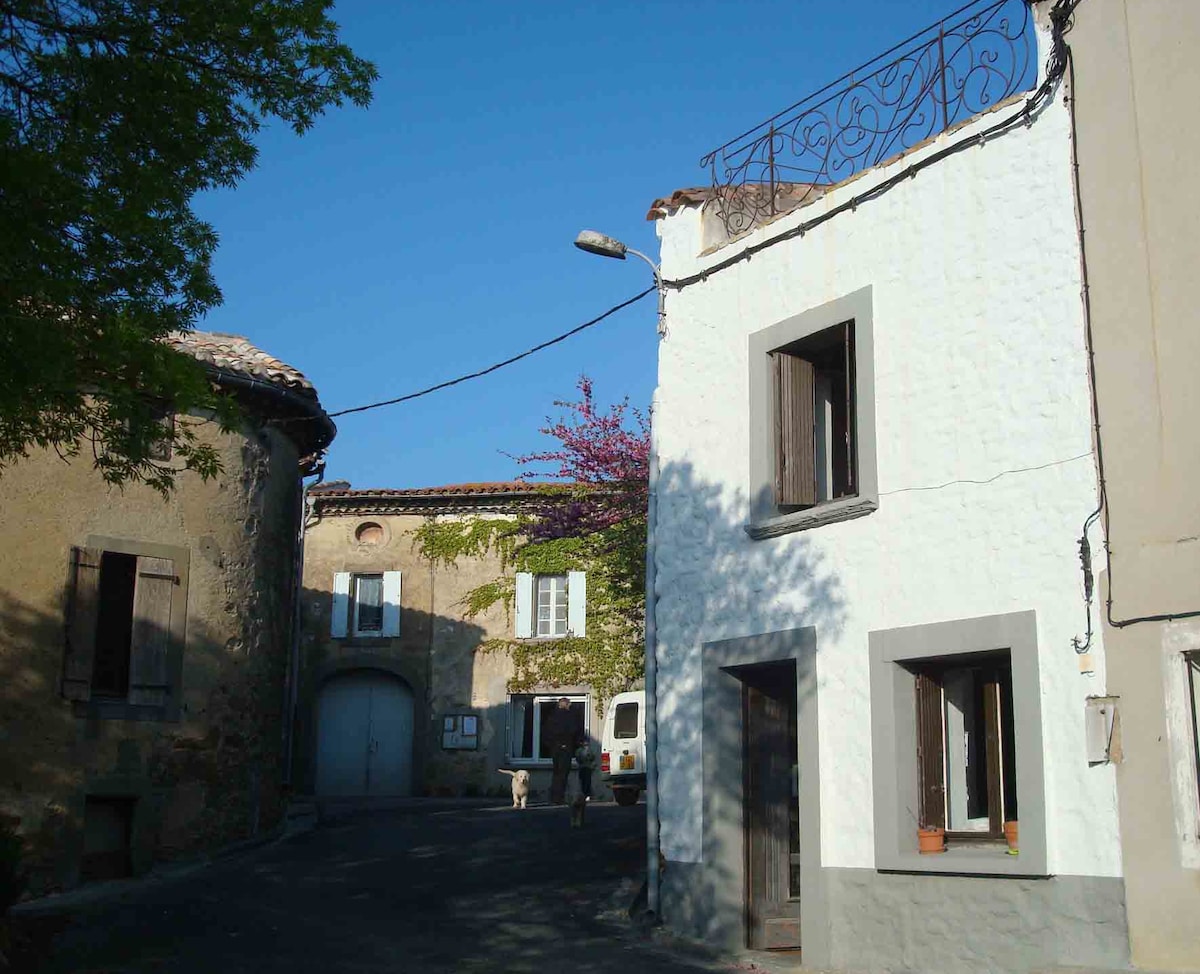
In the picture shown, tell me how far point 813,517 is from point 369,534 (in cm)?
2086

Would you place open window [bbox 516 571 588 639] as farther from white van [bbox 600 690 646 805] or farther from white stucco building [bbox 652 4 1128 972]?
white stucco building [bbox 652 4 1128 972]

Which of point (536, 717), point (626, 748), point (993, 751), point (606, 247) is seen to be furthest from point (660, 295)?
point (536, 717)

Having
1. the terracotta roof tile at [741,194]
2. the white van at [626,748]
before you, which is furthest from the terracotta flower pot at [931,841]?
the white van at [626,748]

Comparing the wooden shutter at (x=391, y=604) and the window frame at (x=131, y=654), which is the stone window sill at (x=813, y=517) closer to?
the window frame at (x=131, y=654)

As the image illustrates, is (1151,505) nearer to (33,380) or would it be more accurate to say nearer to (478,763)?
(33,380)

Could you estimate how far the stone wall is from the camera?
14953mm

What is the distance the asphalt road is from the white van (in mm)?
5710

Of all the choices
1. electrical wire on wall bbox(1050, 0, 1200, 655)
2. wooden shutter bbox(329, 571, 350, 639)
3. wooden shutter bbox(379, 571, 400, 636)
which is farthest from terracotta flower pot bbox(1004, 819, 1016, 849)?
wooden shutter bbox(329, 571, 350, 639)

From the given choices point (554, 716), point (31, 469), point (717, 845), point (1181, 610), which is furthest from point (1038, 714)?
point (554, 716)

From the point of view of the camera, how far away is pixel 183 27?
9391 millimetres

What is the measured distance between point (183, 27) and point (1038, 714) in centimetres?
720

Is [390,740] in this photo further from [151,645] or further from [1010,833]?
[1010,833]

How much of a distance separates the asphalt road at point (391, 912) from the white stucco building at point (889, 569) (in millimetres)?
1275

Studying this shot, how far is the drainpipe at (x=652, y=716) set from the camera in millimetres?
12102
